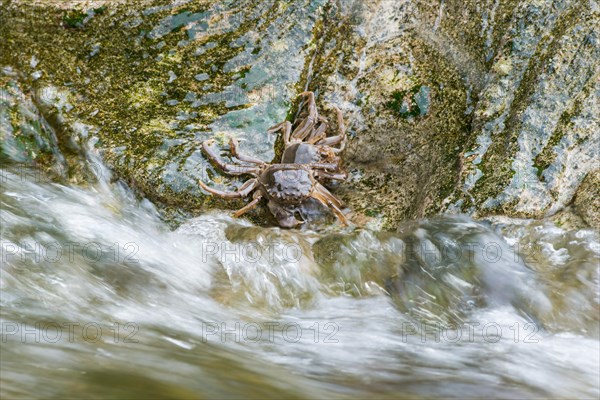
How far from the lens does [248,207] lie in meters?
3.90

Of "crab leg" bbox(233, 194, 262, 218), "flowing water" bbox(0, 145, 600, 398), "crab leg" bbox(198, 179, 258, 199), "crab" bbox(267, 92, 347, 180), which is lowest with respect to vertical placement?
"flowing water" bbox(0, 145, 600, 398)

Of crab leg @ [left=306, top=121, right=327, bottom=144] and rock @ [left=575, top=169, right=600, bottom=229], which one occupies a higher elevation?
crab leg @ [left=306, top=121, right=327, bottom=144]

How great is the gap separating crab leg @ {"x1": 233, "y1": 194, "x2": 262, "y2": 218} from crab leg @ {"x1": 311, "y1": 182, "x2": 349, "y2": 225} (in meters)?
0.39

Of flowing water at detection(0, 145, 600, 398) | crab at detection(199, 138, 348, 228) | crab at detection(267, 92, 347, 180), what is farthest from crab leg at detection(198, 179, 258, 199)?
crab at detection(267, 92, 347, 180)

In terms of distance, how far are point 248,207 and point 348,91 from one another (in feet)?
3.82

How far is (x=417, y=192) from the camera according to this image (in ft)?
13.2

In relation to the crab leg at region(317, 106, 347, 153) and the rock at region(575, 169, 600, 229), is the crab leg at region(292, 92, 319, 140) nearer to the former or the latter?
the crab leg at region(317, 106, 347, 153)

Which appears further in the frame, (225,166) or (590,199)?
(225,166)

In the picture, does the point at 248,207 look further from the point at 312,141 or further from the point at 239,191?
the point at 312,141

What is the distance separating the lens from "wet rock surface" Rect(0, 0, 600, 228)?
147 inches

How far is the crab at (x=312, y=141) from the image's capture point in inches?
158

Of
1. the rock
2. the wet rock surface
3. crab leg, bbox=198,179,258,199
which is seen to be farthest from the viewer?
crab leg, bbox=198,179,258,199

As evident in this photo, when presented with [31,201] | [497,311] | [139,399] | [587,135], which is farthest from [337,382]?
[587,135]

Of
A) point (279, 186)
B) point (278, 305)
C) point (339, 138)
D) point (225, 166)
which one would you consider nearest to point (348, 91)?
point (339, 138)
